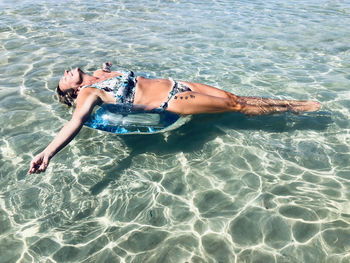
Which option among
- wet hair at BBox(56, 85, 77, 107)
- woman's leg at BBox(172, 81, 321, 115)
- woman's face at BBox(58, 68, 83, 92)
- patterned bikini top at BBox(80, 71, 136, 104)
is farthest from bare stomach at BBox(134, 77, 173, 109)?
wet hair at BBox(56, 85, 77, 107)

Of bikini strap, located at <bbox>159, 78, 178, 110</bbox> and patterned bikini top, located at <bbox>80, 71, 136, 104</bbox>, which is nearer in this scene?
patterned bikini top, located at <bbox>80, 71, 136, 104</bbox>

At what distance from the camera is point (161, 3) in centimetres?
1432

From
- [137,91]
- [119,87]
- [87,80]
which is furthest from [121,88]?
[87,80]

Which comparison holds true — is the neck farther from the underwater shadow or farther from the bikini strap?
the bikini strap

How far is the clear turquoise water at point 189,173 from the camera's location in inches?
126

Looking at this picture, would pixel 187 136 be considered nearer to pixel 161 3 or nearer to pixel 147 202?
pixel 147 202

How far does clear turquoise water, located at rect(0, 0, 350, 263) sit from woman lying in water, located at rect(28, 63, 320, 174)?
0.25 metres

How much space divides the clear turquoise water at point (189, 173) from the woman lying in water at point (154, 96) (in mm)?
249

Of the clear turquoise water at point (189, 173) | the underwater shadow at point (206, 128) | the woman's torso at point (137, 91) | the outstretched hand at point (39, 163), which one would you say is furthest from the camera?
the underwater shadow at point (206, 128)

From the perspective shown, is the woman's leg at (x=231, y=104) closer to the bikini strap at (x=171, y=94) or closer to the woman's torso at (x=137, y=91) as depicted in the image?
the bikini strap at (x=171, y=94)

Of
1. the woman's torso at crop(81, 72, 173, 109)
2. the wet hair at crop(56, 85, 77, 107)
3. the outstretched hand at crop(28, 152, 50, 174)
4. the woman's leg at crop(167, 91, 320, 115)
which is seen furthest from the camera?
the wet hair at crop(56, 85, 77, 107)

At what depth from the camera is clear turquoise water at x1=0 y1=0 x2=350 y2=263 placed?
3.20 meters

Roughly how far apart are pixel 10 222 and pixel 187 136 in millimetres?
2719

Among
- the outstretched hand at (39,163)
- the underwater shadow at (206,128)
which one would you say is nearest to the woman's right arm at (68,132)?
the outstretched hand at (39,163)
